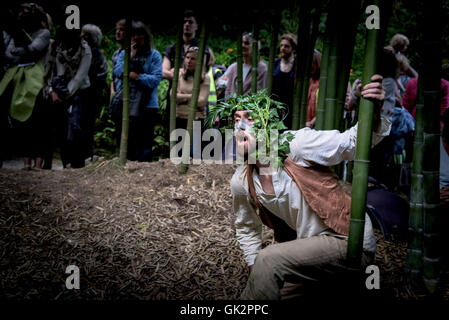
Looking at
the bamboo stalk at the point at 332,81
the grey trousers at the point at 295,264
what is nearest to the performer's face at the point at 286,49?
the bamboo stalk at the point at 332,81

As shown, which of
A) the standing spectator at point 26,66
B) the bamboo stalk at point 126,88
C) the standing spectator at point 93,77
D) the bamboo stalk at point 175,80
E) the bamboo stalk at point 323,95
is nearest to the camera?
the bamboo stalk at point 323,95

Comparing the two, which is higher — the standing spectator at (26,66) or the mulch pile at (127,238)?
the standing spectator at (26,66)

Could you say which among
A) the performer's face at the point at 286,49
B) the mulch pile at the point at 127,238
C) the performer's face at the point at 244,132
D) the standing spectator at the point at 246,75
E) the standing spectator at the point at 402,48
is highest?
the standing spectator at the point at 402,48

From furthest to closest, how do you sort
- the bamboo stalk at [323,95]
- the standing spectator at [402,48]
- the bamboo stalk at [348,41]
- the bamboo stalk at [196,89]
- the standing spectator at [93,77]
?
the standing spectator at [402,48], the standing spectator at [93,77], the bamboo stalk at [196,89], the bamboo stalk at [323,95], the bamboo stalk at [348,41]

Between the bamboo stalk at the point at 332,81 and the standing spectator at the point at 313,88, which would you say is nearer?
the bamboo stalk at the point at 332,81

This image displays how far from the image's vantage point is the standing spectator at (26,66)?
14.1 ft

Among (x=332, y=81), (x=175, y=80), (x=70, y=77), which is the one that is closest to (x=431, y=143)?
(x=332, y=81)

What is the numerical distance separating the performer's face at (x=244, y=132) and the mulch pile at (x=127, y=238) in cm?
102

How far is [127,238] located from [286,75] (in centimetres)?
239

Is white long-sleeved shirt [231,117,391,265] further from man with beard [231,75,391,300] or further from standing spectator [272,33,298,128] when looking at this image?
standing spectator [272,33,298,128]

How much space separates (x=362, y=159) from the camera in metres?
1.85

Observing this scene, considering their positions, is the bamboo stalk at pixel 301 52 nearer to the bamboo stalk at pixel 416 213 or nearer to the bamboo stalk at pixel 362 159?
the bamboo stalk at pixel 416 213

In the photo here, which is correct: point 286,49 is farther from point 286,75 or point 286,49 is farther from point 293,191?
point 293,191

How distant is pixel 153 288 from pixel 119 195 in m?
1.14
